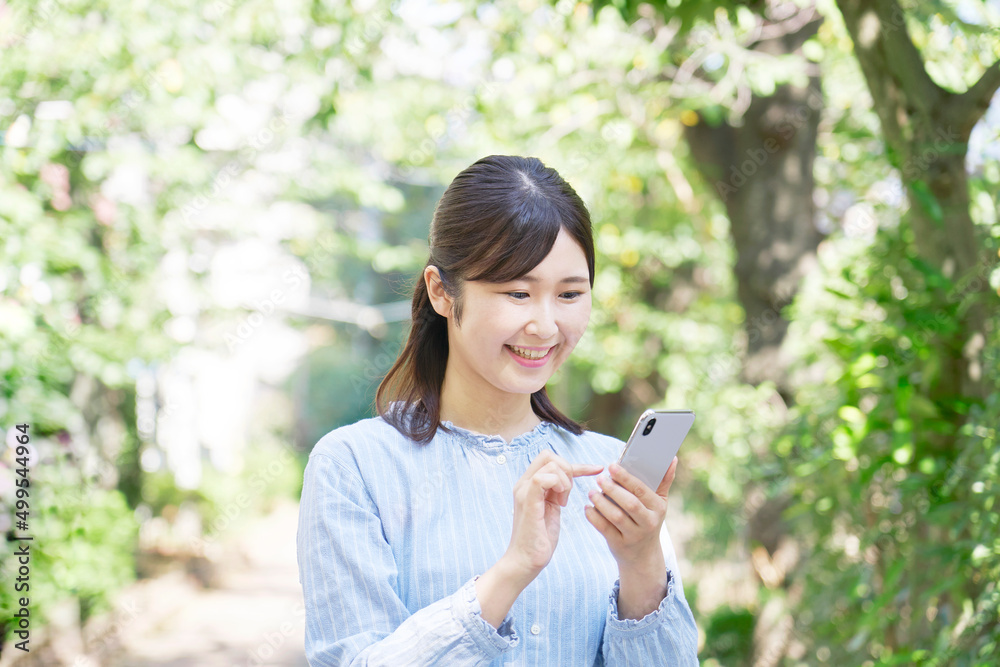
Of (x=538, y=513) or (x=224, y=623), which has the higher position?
(x=538, y=513)

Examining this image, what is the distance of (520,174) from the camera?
1529 millimetres

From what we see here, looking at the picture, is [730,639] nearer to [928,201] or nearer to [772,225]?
[772,225]

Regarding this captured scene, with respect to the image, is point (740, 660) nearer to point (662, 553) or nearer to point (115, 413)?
point (662, 553)

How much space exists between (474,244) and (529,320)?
16 centimetres

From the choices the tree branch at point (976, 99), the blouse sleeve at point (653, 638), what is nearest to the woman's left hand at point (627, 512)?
the blouse sleeve at point (653, 638)

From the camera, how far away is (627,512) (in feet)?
4.47

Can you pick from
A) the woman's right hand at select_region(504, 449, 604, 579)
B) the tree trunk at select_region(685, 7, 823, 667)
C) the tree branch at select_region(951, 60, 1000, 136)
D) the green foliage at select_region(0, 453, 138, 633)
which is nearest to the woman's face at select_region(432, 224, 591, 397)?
the woman's right hand at select_region(504, 449, 604, 579)

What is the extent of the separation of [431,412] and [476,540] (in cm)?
27

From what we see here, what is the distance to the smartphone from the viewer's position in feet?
4.46

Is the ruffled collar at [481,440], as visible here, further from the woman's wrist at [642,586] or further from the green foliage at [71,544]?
the green foliage at [71,544]

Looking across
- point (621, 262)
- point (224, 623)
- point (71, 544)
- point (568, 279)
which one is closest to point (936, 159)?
point (568, 279)

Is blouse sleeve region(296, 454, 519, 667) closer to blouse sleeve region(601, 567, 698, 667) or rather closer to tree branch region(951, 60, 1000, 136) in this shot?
blouse sleeve region(601, 567, 698, 667)

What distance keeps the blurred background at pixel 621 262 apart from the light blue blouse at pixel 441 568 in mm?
590

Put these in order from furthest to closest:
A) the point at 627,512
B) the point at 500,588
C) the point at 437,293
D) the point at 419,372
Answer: the point at 419,372, the point at 437,293, the point at 627,512, the point at 500,588
